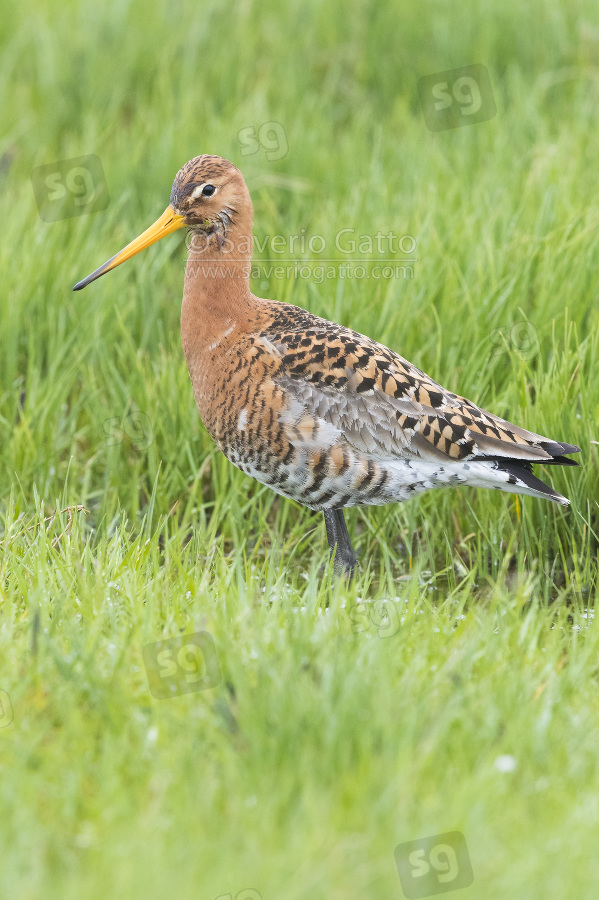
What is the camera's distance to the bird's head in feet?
14.3

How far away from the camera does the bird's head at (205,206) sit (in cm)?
435

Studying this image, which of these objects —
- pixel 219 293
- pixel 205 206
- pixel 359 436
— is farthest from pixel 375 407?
pixel 205 206

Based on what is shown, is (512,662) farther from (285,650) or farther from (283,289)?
(283,289)

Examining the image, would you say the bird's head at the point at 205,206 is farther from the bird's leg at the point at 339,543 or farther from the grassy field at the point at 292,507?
the bird's leg at the point at 339,543

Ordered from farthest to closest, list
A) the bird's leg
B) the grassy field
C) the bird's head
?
the bird's leg → the bird's head → the grassy field

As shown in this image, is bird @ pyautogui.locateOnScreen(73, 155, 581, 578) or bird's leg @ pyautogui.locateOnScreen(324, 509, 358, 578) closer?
bird @ pyautogui.locateOnScreen(73, 155, 581, 578)

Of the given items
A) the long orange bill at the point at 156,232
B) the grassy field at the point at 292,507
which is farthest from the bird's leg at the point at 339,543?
the long orange bill at the point at 156,232

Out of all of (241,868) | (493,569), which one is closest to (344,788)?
(241,868)

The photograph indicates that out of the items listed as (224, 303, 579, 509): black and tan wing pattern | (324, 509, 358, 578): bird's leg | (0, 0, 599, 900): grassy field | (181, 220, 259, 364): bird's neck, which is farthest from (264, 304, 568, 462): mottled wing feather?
(0, 0, 599, 900): grassy field

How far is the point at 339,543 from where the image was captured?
14.8ft

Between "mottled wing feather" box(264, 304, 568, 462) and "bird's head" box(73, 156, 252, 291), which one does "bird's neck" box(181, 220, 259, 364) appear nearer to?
"bird's head" box(73, 156, 252, 291)

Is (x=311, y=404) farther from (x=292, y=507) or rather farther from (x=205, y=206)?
(x=292, y=507)

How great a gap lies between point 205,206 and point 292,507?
65.0 inches

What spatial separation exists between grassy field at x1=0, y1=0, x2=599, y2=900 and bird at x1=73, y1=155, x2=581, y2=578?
408 millimetres
